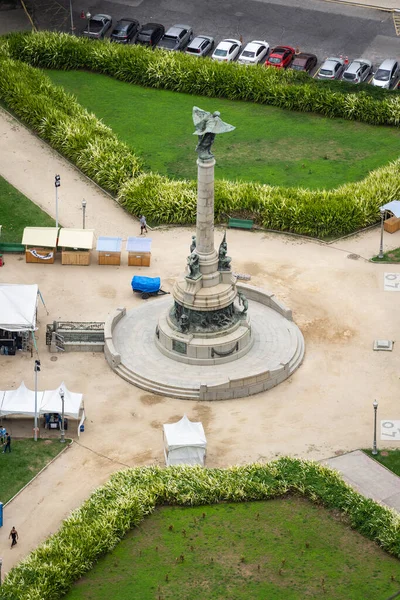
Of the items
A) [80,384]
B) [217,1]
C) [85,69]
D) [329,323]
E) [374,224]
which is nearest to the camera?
[80,384]

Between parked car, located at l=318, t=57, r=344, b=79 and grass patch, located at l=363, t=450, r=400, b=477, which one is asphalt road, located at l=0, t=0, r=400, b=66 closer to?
parked car, located at l=318, t=57, r=344, b=79

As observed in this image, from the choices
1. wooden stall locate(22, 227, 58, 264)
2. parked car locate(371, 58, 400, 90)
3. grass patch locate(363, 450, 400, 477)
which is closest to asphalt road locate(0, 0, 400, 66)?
parked car locate(371, 58, 400, 90)

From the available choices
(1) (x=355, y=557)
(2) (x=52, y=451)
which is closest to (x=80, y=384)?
(2) (x=52, y=451)

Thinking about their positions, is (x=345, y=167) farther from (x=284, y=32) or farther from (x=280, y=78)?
(x=284, y=32)

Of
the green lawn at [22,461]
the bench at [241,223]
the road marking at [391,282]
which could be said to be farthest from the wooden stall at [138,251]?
the green lawn at [22,461]

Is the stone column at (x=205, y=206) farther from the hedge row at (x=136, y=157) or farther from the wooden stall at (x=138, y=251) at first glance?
the hedge row at (x=136, y=157)

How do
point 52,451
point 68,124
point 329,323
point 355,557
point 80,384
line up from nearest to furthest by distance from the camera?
1. point 355,557
2. point 52,451
3. point 80,384
4. point 329,323
5. point 68,124

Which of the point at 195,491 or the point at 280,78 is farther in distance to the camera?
the point at 280,78
